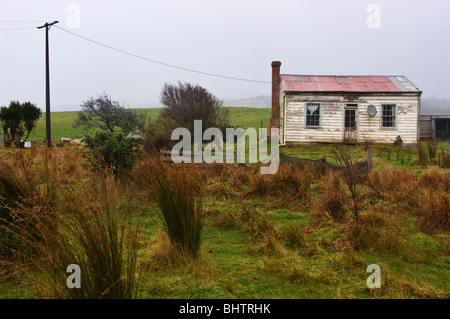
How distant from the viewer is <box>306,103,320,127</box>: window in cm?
2061

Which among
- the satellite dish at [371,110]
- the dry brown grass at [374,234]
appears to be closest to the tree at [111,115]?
the satellite dish at [371,110]

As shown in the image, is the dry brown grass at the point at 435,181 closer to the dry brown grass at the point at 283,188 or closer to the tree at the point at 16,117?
the dry brown grass at the point at 283,188

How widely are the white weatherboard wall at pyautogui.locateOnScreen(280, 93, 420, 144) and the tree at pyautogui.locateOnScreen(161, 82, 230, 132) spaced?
4128mm

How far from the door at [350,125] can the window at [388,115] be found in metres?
1.60

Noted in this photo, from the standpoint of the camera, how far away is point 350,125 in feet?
67.6

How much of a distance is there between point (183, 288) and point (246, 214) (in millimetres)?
2678

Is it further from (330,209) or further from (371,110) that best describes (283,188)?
(371,110)

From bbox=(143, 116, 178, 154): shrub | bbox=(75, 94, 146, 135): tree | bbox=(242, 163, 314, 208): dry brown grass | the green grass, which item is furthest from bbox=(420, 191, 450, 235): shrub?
the green grass

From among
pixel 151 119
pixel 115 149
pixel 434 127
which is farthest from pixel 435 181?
pixel 151 119

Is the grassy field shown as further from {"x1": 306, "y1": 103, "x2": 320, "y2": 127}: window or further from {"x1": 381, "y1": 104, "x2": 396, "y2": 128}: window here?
{"x1": 381, "y1": 104, "x2": 396, "y2": 128}: window

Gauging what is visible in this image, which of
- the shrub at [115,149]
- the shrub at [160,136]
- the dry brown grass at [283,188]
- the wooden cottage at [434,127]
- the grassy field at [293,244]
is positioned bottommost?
the grassy field at [293,244]

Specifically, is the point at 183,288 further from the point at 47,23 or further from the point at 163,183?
the point at 47,23

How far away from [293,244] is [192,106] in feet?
58.2

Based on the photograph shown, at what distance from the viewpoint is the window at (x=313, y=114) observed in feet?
67.6
